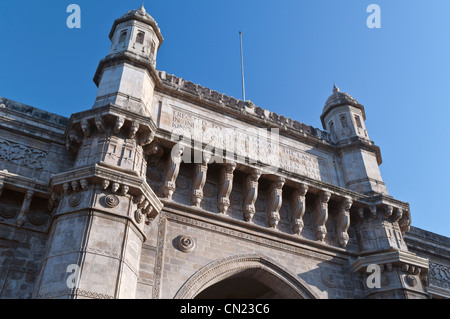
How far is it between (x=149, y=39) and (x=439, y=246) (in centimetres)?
1212

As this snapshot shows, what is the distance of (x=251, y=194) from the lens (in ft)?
36.8

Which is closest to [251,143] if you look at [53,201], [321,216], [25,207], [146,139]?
[321,216]

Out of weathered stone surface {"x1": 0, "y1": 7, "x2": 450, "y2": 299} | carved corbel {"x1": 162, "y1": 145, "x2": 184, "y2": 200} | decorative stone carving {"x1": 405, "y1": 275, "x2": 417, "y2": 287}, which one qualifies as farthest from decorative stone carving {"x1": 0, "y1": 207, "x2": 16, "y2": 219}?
decorative stone carving {"x1": 405, "y1": 275, "x2": 417, "y2": 287}

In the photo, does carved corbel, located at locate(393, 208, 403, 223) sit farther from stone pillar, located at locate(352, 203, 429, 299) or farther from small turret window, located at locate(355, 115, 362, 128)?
small turret window, located at locate(355, 115, 362, 128)

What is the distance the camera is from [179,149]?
35.0 feet

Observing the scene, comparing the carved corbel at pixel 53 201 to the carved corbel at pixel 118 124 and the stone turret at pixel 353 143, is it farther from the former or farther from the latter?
the stone turret at pixel 353 143

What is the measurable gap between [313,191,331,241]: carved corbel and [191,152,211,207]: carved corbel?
3.56m

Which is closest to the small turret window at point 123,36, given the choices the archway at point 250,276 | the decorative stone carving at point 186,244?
the decorative stone carving at point 186,244

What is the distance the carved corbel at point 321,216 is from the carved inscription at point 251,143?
1.22 metres

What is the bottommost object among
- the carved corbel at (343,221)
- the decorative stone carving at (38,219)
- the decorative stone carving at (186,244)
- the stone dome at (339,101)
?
the decorative stone carving at (186,244)

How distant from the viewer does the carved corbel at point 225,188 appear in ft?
35.7

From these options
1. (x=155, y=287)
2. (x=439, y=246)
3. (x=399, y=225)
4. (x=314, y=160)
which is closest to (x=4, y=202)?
(x=155, y=287)

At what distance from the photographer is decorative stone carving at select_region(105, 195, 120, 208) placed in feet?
28.6
